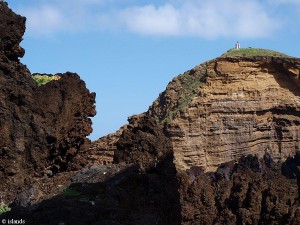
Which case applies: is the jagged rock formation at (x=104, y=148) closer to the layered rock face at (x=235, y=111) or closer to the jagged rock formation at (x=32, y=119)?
the layered rock face at (x=235, y=111)

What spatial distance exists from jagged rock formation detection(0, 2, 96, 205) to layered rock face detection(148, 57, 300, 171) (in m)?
50.1

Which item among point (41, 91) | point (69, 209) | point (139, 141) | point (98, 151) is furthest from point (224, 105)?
point (69, 209)

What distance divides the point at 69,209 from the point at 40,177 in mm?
3852

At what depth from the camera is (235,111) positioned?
66.9 meters

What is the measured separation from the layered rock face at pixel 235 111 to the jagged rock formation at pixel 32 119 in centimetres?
5011

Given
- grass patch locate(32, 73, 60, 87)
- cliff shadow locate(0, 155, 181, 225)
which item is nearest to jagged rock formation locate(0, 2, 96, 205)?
grass patch locate(32, 73, 60, 87)

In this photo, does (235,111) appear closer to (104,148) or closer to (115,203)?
(104,148)

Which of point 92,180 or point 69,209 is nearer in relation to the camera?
point 69,209

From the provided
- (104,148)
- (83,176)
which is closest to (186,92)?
(104,148)

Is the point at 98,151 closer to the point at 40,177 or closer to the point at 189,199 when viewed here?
the point at 189,199

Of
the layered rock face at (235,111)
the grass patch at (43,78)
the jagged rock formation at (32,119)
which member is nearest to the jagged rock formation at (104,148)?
the layered rock face at (235,111)

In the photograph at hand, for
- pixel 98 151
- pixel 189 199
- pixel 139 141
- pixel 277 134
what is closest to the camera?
pixel 139 141

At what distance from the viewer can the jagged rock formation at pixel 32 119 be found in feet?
32.3

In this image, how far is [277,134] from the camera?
229 feet
